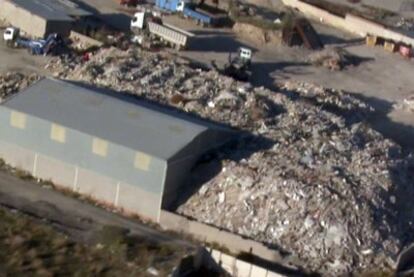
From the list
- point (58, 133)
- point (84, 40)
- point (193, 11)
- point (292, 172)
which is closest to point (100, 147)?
point (58, 133)

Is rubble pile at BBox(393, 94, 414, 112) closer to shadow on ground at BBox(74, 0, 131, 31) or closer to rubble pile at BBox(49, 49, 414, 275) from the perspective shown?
rubble pile at BBox(49, 49, 414, 275)

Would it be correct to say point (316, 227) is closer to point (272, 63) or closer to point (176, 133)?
point (176, 133)

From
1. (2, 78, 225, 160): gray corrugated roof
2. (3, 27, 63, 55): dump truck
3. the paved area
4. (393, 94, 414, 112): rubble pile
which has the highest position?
(2, 78, 225, 160): gray corrugated roof

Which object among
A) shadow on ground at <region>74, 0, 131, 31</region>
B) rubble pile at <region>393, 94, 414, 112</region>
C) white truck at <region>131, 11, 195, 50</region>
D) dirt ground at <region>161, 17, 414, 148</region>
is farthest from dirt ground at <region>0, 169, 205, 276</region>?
shadow on ground at <region>74, 0, 131, 31</region>

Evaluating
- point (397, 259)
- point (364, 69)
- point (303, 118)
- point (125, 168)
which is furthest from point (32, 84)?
point (364, 69)

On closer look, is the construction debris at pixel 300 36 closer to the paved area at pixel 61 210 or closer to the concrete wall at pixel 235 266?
the paved area at pixel 61 210

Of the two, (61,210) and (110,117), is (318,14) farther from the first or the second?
(61,210)
